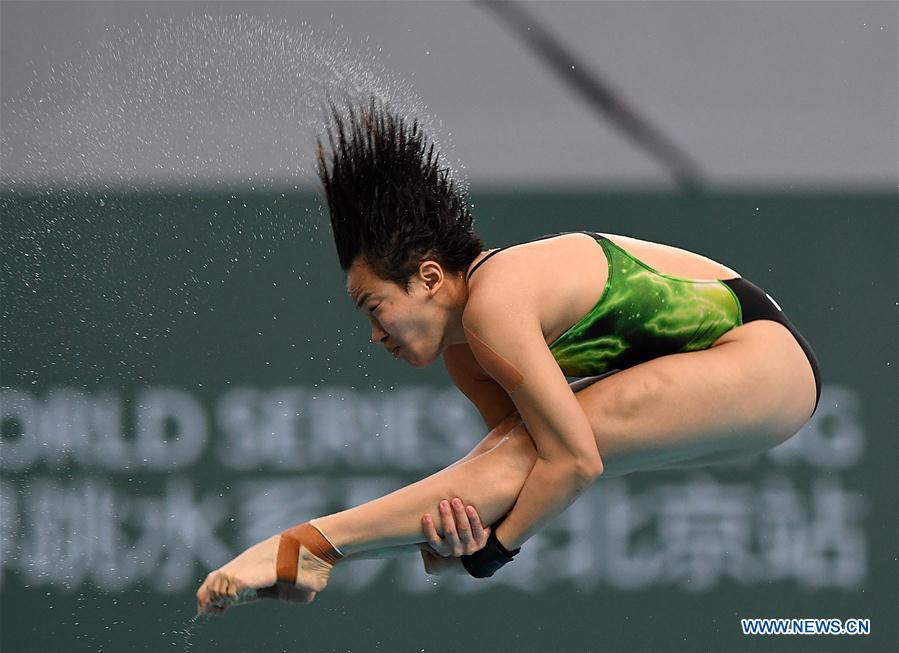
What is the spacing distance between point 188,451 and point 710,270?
2.21 metres

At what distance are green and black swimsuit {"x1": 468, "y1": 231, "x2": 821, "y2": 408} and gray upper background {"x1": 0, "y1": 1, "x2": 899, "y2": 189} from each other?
5.83 feet

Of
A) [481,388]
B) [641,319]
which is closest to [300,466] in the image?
[481,388]

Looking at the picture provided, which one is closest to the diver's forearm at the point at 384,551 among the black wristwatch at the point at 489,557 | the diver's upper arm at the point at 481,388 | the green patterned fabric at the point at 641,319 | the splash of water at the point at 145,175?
the black wristwatch at the point at 489,557

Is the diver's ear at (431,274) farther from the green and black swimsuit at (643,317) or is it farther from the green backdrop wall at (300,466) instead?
the green backdrop wall at (300,466)

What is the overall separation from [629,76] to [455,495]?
2.39 meters

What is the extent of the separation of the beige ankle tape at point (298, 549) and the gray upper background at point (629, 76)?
6.57ft

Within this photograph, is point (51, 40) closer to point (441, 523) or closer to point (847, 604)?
point (441, 523)

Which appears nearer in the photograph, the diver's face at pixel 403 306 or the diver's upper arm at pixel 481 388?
the diver's face at pixel 403 306

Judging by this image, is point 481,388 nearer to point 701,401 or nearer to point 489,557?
point 489,557

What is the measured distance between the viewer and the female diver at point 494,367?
2.55 m

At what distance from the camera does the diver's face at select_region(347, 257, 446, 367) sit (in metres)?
2.60

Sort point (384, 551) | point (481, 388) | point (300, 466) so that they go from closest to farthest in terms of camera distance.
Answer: point (384, 551)
point (481, 388)
point (300, 466)

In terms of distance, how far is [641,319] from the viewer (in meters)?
2.67

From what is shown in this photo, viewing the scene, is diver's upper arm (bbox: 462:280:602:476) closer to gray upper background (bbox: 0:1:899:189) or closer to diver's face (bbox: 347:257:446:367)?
diver's face (bbox: 347:257:446:367)
